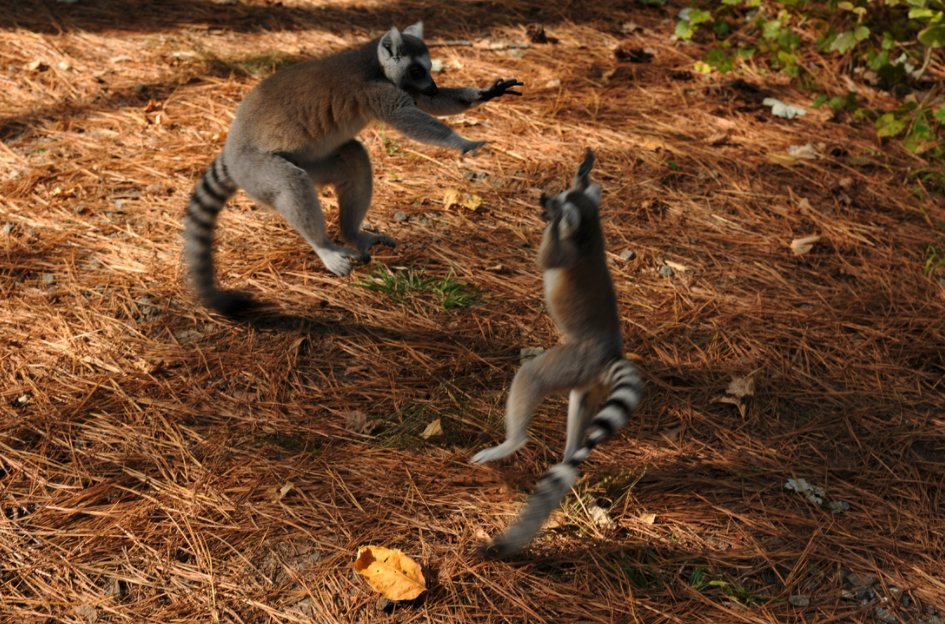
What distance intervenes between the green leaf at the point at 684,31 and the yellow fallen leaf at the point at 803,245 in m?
3.29

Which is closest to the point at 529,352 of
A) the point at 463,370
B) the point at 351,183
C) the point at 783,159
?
the point at 463,370

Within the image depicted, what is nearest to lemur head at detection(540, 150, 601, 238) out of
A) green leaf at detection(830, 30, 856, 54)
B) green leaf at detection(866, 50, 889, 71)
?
green leaf at detection(830, 30, 856, 54)

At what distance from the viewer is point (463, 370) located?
3.57m

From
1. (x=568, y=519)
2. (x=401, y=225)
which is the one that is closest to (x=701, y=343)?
(x=568, y=519)

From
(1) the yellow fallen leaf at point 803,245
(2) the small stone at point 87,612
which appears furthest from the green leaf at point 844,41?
(2) the small stone at point 87,612

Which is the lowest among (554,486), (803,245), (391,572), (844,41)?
(391,572)

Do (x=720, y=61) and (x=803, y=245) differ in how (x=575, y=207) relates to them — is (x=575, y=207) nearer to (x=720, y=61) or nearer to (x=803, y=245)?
(x=803, y=245)

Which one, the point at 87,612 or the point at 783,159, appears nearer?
the point at 87,612

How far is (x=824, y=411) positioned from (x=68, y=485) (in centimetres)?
373

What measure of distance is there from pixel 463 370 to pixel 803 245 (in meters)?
2.67

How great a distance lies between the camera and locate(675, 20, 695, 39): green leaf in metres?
6.77

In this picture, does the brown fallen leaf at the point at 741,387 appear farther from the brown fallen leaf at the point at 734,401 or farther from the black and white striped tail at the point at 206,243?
the black and white striped tail at the point at 206,243

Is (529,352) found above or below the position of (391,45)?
below

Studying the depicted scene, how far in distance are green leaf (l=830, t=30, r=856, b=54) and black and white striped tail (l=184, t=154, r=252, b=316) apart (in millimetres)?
5537
